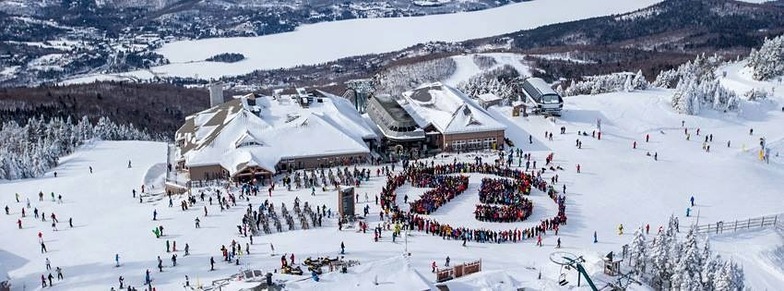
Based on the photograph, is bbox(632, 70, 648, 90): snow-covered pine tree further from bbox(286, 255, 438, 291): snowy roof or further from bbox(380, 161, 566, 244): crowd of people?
bbox(286, 255, 438, 291): snowy roof

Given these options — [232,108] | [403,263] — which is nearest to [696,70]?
[232,108]

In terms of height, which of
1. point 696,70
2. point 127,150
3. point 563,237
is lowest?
point 563,237

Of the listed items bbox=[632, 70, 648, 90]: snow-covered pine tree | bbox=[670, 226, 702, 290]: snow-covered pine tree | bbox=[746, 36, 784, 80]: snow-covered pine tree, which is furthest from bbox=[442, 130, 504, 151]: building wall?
bbox=[746, 36, 784, 80]: snow-covered pine tree

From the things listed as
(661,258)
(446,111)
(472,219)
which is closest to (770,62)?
(446,111)

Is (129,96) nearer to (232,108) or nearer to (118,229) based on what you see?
(232,108)

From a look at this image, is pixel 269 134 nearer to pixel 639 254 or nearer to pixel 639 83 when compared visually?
pixel 639 254

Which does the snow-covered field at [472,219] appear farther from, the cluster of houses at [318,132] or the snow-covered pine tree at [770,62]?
the snow-covered pine tree at [770,62]

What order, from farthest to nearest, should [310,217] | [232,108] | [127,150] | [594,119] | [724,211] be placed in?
[127,150] → [594,119] → [232,108] → [724,211] → [310,217]
